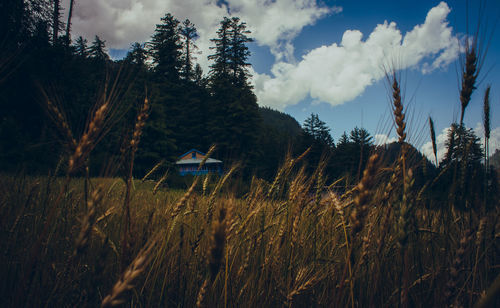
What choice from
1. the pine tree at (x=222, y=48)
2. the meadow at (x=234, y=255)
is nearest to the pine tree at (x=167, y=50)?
the pine tree at (x=222, y=48)

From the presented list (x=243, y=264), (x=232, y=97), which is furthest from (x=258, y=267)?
(x=232, y=97)

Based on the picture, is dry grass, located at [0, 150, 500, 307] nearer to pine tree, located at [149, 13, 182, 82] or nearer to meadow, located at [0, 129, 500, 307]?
meadow, located at [0, 129, 500, 307]

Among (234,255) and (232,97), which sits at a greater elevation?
(232,97)

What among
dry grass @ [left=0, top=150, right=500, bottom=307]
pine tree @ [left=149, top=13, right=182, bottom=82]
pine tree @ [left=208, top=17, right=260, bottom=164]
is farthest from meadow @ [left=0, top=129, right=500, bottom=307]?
pine tree @ [left=149, top=13, right=182, bottom=82]

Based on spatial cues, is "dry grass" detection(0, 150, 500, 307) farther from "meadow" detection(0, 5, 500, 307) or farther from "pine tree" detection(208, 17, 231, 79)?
"pine tree" detection(208, 17, 231, 79)

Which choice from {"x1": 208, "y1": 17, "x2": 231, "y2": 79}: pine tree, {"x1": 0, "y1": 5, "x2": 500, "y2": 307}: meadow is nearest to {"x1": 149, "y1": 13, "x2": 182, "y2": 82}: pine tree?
{"x1": 208, "y1": 17, "x2": 231, "y2": 79}: pine tree

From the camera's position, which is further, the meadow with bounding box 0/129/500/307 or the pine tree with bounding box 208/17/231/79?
the pine tree with bounding box 208/17/231/79

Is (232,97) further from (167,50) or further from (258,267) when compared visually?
(258,267)

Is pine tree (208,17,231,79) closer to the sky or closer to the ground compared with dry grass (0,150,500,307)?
closer to the sky

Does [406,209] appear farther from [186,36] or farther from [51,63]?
[186,36]

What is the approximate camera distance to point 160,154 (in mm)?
21922

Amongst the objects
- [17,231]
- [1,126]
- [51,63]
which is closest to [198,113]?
[51,63]

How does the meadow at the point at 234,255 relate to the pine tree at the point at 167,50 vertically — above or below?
below

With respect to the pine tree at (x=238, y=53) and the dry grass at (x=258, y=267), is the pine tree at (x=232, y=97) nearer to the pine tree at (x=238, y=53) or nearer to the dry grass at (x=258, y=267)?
the pine tree at (x=238, y=53)
